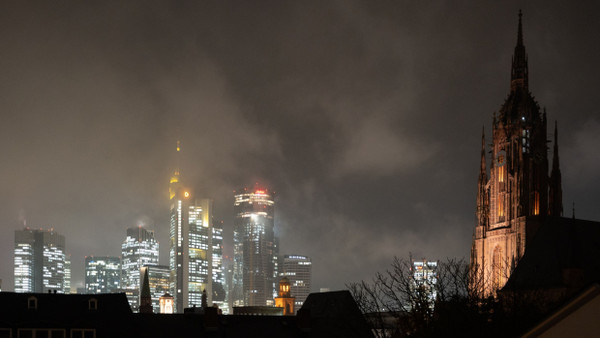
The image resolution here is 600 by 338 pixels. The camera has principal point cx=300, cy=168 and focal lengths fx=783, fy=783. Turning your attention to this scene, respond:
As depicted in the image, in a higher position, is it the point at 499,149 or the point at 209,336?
the point at 499,149

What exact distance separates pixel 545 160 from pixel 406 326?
77.3 metres

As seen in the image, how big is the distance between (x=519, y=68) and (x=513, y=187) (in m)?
22.7

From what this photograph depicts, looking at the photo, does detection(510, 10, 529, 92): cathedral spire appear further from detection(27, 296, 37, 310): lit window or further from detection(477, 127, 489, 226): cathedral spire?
detection(27, 296, 37, 310): lit window

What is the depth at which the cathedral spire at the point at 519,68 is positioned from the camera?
132 meters

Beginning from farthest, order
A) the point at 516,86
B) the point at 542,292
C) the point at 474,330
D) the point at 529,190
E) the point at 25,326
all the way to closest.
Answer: the point at 516,86, the point at 529,190, the point at 542,292, the point at 25,326, the point at 474,330

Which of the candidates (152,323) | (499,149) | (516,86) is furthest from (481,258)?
(152,323)

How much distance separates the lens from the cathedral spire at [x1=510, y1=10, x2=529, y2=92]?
132 metres

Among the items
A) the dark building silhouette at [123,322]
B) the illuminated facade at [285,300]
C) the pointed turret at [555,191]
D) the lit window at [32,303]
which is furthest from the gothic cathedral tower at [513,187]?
the lit window at [32,303]

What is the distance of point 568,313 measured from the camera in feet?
87.9

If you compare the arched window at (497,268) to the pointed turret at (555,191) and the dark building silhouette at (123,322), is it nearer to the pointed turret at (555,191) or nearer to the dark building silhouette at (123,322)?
the pointed turret at (555,191)

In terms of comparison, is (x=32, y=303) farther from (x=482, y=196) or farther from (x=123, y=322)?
(x=482, y=196)

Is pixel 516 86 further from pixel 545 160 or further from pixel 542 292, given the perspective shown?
pixel 542 292

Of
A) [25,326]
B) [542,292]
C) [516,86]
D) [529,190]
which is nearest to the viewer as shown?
[25,326]

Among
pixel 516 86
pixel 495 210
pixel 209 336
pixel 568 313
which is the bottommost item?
pixel 209 336
